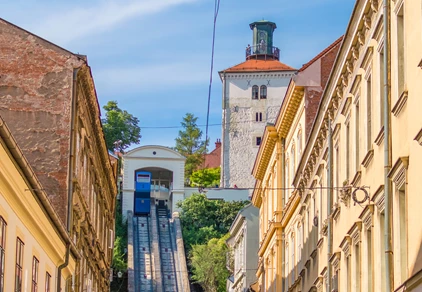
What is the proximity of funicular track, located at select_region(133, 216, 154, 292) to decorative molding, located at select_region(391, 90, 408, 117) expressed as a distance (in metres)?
76.3

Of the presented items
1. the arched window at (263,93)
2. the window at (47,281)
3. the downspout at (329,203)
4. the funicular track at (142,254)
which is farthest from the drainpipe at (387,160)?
the arched window at (263,93)

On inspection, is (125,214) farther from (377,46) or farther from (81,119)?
(377,46)

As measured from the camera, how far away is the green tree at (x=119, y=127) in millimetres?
134625

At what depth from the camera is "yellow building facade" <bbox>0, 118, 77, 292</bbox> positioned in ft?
63.0

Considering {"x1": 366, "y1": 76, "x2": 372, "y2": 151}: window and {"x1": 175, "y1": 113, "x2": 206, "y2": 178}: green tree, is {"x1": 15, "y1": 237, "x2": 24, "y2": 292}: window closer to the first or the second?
{"x1": 366, "y1": 76, "x2": 372, "y2": 151}: window

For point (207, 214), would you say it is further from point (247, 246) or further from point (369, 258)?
point (369, 258)

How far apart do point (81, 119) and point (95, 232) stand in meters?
7.78

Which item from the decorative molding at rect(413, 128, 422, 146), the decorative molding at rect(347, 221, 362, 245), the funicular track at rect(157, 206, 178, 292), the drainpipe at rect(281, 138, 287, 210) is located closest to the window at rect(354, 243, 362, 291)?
the decorative molding at rect(347, 221, 362, 245)

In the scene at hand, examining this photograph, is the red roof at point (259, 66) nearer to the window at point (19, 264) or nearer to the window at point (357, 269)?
the window at point (357, 269)

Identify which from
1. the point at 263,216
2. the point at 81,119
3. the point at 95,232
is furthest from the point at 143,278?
the point at 81,119

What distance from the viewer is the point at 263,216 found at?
50.9 metres

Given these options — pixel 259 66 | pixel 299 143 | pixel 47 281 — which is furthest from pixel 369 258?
pixel 259 66

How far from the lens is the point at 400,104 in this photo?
1630 cm

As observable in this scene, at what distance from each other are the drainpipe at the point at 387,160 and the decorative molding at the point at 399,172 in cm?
26
